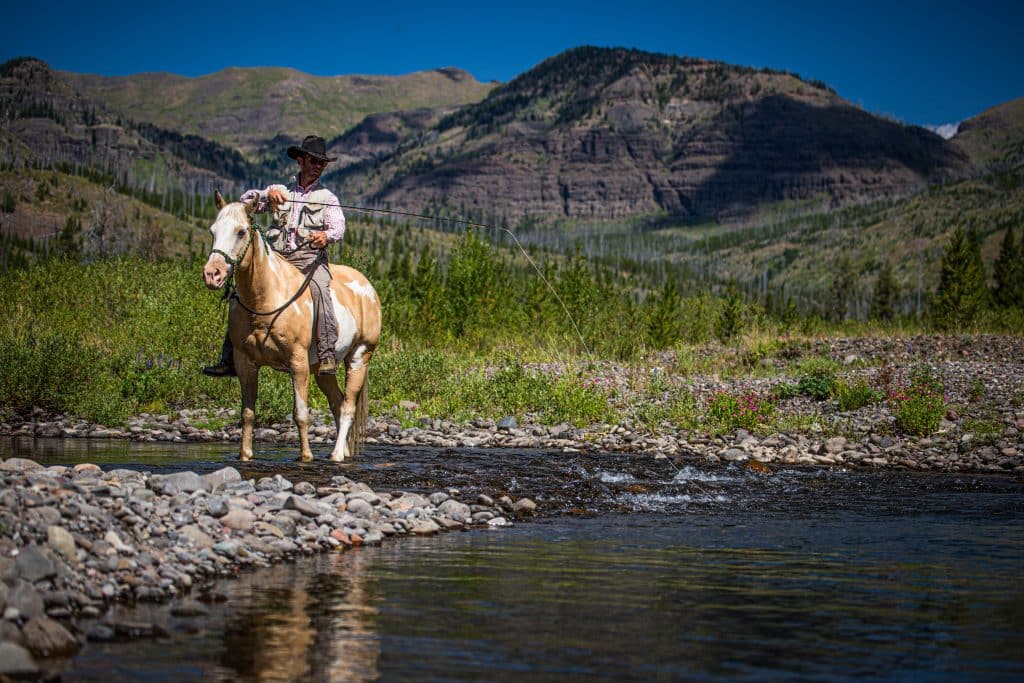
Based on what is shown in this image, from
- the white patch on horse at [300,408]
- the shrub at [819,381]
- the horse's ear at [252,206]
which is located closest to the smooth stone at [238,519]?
the white patch on horse at [300,408]

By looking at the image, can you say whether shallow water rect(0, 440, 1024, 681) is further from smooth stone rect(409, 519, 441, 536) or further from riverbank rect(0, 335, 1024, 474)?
riverbank rect(0, 335, 1024, 474)

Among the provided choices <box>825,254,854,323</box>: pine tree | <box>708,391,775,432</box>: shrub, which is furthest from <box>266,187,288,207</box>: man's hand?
<box>825,254,854,323</box>: pine tree

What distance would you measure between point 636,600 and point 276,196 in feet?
26.5

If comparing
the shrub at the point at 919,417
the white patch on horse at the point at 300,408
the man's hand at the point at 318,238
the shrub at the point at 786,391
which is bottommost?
the white patch on horse at the point at 300,408

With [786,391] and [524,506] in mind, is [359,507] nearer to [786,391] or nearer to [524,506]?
[524,506]

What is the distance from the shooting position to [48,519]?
7188mm

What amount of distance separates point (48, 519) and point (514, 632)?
3762mm

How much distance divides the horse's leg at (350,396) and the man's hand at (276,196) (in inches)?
108

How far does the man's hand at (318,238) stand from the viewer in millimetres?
13352

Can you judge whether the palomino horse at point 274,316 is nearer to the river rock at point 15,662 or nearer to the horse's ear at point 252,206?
the horse's ear at point 252,206

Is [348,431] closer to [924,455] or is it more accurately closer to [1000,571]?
[1000,571]

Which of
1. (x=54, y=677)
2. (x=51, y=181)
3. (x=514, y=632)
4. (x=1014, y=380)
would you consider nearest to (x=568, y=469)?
(x=514, y=632)

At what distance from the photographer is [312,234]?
44.0 feet

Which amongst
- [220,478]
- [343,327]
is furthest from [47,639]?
[343,327]
